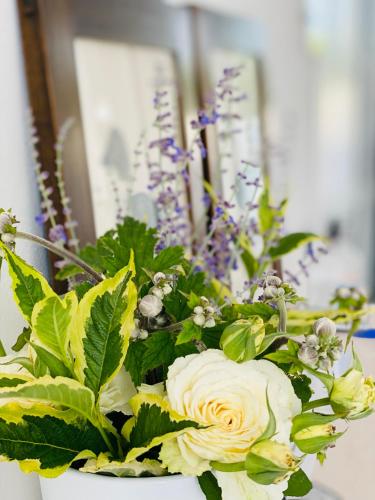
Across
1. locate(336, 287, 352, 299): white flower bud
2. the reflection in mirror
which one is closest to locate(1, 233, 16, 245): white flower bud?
the reflection in mirror

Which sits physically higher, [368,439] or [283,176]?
[283,176]

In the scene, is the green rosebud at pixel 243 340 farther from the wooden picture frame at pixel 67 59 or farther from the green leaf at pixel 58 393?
the wooden picture frame at pixel 67 59

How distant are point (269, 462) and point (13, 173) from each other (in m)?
0.29

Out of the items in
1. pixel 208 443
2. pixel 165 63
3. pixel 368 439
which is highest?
pixel 165 63

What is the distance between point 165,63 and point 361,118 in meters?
1.36

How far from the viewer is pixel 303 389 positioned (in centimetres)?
30

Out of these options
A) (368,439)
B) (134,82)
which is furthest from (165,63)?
(368,439)

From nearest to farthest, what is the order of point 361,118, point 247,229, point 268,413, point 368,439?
point 268,413 < point 368,439 < point 247,229 < point 361,118

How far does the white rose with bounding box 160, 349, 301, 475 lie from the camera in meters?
0.26

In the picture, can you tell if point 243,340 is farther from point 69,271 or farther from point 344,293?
point 344,293

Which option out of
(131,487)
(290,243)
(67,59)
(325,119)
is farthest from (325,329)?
(325,119)

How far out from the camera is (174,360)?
0.30 meters

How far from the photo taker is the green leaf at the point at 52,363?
275 mm

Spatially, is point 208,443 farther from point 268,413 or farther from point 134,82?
point 134,82
